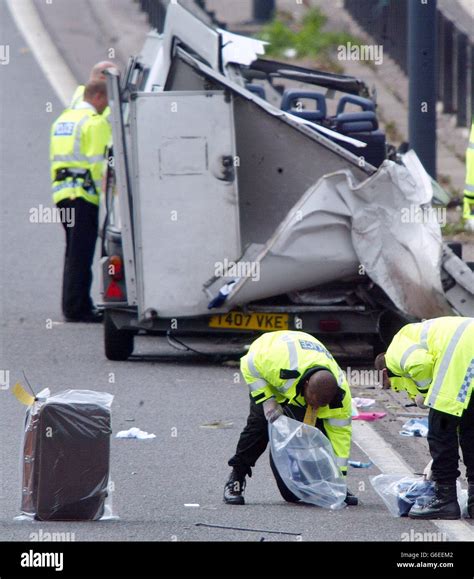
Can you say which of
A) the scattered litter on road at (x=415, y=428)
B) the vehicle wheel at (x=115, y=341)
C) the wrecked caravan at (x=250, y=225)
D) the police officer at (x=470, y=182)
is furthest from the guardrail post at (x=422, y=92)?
the scattered litter on road at (x=415, y=428)

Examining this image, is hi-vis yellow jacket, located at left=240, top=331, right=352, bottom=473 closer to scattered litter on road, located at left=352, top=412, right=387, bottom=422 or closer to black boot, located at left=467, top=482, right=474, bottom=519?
black boot, located at left=467, top=482, right=474, bottom=519

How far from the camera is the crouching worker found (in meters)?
7.29

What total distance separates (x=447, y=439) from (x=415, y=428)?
7.55ft

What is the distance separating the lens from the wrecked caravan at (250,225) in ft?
35.1

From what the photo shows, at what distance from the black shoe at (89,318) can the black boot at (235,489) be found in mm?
5687

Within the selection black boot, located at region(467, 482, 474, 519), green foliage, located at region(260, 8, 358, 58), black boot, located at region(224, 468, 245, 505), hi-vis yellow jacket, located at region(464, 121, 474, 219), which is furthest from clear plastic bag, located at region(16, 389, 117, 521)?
green foliage, located at region(260, 8, 358, 58)

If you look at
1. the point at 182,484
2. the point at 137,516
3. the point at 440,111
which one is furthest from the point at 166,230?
the point at 440,111

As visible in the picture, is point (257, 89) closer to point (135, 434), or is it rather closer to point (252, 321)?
point (252, 321)

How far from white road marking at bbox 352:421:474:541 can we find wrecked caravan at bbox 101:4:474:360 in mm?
1530

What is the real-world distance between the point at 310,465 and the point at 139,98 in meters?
4.09

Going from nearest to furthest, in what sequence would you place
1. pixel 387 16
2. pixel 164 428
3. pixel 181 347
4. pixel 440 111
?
pixel 164 428 → pixel 181 347 → pixel 440 111 → pixel 387 16

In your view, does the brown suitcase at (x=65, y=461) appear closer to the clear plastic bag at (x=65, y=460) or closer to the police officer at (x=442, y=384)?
the clear plastic bag at (x=65, y=460)
